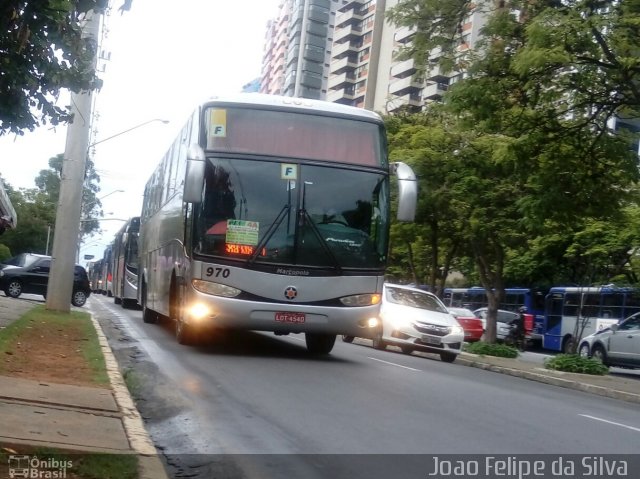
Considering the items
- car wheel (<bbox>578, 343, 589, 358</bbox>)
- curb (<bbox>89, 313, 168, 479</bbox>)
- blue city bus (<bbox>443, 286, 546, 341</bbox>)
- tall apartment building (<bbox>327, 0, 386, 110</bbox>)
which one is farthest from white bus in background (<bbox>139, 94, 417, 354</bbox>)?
tall apartment building (<bbox>327, 0, 386, 110</bbox>)

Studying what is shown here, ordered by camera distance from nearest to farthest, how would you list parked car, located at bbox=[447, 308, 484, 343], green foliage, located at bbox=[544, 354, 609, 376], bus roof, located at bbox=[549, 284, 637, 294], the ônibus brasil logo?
the ônibus brasil logo → green foliage, located at bbox=[544, 354, 609, 376] → bus roof, located at bbox=[549, 284, 637, 294] → parked car, located at bbox=[447, 308, 484, 343]

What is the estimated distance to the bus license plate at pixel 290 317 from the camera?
12477 millimetres

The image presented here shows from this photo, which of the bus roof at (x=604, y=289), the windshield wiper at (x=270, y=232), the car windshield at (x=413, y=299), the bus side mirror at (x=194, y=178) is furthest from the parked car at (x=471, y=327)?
the bus side mirror at (x=194, y=178)

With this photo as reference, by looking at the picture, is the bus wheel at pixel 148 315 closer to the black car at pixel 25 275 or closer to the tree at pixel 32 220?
the black car at pixel 25 275

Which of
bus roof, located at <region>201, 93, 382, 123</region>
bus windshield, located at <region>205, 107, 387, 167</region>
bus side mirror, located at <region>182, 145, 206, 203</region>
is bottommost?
bus side mirror, located at <region>182, 145, 206, 203</region>

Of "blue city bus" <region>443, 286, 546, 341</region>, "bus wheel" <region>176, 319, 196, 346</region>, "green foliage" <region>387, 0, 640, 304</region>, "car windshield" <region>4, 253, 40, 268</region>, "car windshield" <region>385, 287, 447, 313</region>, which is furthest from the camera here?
"blue city bus" <region>443, 286, 546, 341</region>

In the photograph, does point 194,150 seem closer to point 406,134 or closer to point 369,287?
point 369,287

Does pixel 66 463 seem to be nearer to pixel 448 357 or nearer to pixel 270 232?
pixel 270 232

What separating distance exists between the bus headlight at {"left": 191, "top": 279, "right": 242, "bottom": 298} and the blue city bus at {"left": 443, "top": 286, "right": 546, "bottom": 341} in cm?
2346

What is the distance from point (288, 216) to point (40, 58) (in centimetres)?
477

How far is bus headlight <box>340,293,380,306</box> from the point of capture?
12.8 metres

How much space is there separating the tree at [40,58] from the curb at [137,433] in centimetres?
307

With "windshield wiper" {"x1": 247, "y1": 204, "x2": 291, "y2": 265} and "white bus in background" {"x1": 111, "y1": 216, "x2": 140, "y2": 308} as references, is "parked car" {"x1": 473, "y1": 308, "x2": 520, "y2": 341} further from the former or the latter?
"windshield wiper" {"x1": 247, "y1": 204, "x2": 291, "y2": 265}

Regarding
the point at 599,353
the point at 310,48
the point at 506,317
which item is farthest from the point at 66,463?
the point at 310,48
